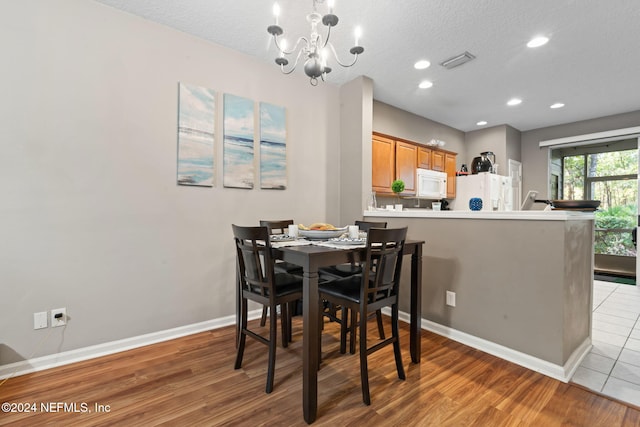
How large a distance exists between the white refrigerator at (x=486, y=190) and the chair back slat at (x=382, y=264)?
11.4 ft

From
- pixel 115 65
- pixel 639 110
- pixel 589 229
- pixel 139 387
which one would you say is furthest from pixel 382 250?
pixel 639 110

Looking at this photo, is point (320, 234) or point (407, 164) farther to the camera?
point (407, 164)

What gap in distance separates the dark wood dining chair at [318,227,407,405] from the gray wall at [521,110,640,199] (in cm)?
523

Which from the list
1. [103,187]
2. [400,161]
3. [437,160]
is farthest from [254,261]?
[437,160]

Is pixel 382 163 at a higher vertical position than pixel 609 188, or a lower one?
higher

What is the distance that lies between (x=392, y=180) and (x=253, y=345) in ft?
9.38

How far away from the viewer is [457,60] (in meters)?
3.07

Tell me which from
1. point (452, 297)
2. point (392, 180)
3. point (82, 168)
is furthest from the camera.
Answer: point (392, 180)

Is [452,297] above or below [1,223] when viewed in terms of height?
below

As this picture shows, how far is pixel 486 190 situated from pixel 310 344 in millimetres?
4428

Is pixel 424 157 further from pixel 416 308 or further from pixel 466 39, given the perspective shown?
pixel 416 308

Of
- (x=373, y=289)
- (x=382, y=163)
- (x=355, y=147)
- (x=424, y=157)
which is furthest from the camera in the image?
(x=424, y=157)

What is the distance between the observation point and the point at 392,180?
13.8 ft

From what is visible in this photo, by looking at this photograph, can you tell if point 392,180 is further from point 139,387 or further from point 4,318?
point 4,318
